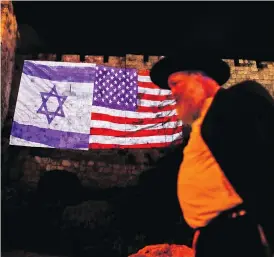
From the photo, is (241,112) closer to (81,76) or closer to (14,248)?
(81,76)

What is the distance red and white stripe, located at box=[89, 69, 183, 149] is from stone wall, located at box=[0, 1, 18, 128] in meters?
2.46

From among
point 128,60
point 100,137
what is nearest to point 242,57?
point 128,60

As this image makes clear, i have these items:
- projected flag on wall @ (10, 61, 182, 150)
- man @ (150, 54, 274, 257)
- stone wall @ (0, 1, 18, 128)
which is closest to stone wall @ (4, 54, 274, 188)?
stone wall @ (0, 1, 18, 128)

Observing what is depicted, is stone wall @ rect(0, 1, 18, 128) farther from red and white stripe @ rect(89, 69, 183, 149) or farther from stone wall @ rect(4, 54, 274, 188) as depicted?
red and white stripe @ rect(89, 69, 183, 149)

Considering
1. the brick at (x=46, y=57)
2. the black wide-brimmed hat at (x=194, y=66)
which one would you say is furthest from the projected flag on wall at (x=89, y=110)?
the black wide-brimmed hat at (x=194, y=66)

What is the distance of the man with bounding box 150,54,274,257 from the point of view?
4.57 metres

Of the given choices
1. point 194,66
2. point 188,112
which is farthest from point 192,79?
point 188,112

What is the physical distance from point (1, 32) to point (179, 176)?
238 inches

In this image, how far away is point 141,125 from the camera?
819 cm

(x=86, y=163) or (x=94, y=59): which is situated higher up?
(x=94, y=59)

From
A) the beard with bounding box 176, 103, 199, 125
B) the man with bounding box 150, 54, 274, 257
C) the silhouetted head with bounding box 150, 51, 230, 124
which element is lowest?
the man with bounding box 150, 54, 274, 257

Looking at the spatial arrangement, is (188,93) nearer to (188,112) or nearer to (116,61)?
(188,112)

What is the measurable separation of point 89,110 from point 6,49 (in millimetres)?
2900

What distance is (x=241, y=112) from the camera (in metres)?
5.27
